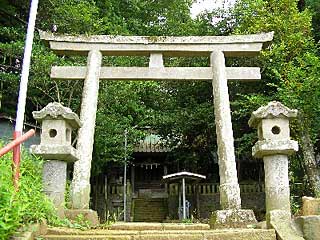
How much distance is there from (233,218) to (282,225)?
7.84 ft

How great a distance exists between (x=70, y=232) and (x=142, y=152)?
18.9 m

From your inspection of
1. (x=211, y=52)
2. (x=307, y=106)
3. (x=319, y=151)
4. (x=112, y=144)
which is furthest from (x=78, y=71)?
(x=319, y=151)

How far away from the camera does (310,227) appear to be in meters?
4.94

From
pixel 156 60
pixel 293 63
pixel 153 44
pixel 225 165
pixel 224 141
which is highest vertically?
pixel 293 63

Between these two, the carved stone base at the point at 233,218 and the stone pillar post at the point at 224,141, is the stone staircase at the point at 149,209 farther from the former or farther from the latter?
the carved stone base at the point at 233,218

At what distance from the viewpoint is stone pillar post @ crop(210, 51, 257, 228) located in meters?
7.57

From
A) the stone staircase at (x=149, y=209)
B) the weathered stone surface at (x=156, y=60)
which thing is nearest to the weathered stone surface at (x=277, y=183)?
the weathered stone surface at (x=156, y=60)

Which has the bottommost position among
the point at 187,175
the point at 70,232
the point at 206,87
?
the point at 70,232

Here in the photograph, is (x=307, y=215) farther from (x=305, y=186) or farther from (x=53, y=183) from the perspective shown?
(x=305, y=186)

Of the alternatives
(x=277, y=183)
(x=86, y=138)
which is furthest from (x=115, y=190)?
(x=277, y=183)

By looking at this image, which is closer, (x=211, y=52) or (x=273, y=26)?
(x=211, y=52)

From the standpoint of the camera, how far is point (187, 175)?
17.2m

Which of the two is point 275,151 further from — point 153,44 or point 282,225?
point 153,44

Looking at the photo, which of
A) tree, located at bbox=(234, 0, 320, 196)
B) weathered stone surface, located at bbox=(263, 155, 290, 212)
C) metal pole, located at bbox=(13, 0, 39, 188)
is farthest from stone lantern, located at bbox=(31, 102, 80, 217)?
tree, located at bbox=(234, 0, 320, 196)
